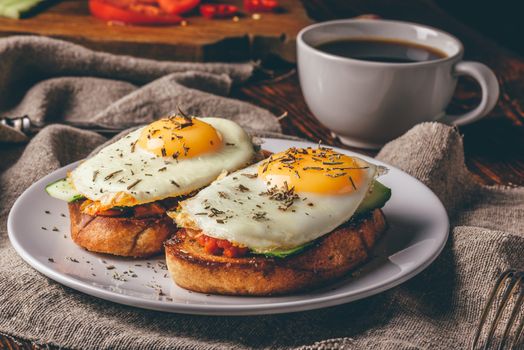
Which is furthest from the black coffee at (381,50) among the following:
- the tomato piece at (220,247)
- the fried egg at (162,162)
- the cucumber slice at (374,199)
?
the tomato piece at (220,247)

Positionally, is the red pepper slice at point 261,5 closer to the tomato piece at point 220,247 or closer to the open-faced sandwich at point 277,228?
the open-faced sandwich at point 277,228

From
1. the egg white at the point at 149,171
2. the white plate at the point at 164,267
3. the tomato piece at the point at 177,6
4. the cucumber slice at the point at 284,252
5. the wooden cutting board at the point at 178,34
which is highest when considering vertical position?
the egg white at the point at 149,171

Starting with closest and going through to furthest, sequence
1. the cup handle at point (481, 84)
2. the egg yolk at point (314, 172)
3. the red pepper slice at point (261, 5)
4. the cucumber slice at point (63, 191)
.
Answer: the egg yolk at point (314, 172), the cucumber slice at point (63, 191), the cup handle at point (481, 84), the red pepper slice at point (261, 5)

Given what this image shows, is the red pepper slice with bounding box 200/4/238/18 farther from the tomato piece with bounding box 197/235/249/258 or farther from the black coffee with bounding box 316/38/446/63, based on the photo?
the tomato piece with bounding box 197/235/249/258

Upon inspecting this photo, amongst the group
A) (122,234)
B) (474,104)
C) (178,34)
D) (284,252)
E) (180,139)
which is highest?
(180,139)

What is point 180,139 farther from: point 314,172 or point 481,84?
point 481,84

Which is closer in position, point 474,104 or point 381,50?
point 381,50

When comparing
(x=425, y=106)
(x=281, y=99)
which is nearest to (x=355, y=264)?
(x=425, y=106)

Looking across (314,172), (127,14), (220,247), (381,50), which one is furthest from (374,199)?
(127,14)
